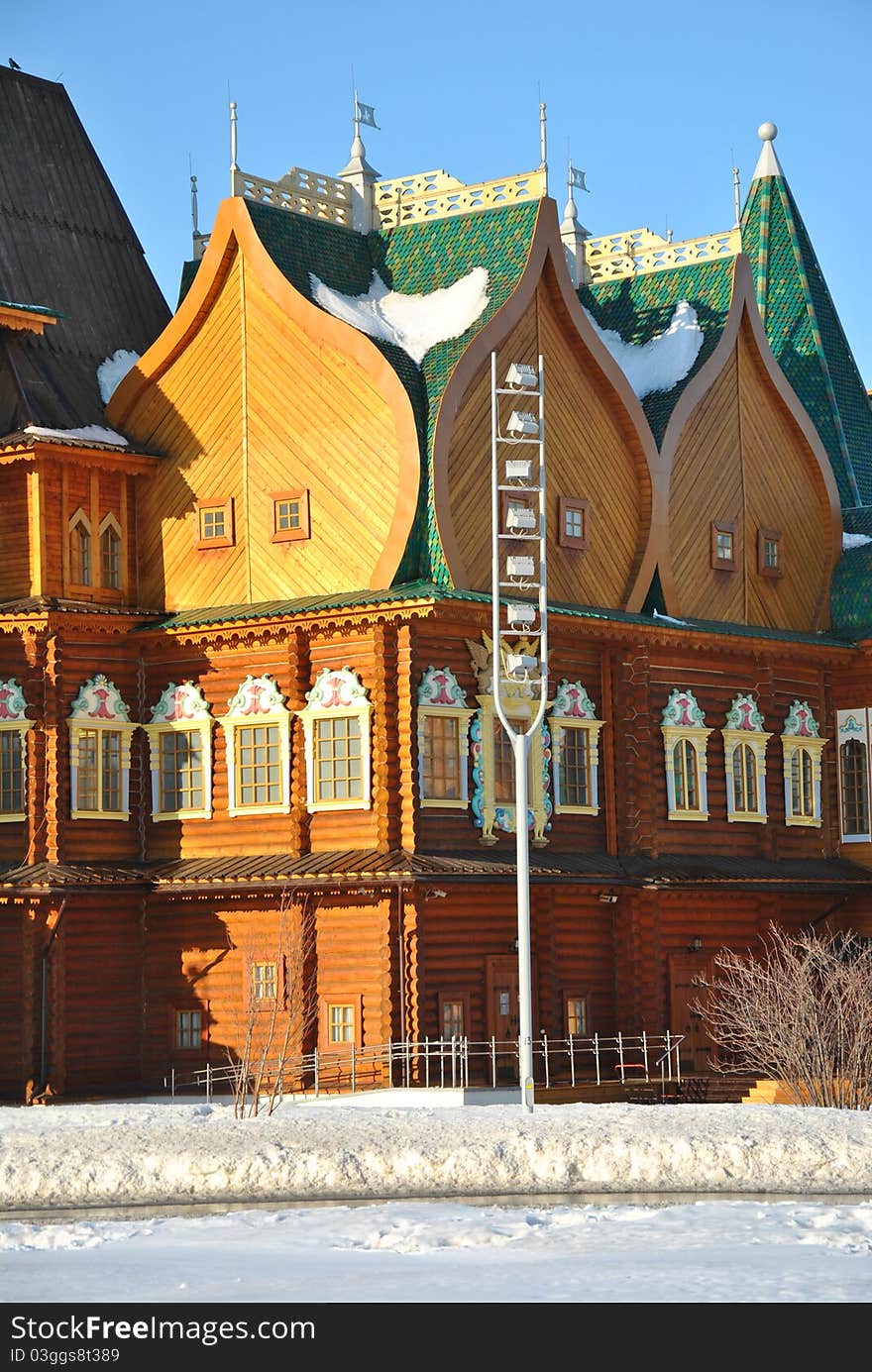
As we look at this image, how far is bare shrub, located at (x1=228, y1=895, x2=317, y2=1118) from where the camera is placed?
35875 millimetres

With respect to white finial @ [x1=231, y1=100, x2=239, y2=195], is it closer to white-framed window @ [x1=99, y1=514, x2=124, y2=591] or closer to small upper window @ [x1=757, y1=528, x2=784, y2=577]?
white-framed window @ [x1=99, y1=514, x2=124, y2=591]

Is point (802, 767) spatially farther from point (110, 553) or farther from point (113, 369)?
point (113, 369)

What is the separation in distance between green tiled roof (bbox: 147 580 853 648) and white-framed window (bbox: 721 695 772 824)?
1.39 m

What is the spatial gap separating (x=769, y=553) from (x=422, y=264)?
8.10 metres

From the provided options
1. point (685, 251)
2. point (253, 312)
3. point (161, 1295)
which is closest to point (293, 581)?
point (253, 312)

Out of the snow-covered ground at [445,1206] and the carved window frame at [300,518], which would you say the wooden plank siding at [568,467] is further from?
the snow-covered ground at [445,1206]

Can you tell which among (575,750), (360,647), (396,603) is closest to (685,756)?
(575,750)

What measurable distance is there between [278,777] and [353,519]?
4112 mm

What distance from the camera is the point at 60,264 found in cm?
4194

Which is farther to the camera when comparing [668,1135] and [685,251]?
[685,251]

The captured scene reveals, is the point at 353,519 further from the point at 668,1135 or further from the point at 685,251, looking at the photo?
the point at 668,1135

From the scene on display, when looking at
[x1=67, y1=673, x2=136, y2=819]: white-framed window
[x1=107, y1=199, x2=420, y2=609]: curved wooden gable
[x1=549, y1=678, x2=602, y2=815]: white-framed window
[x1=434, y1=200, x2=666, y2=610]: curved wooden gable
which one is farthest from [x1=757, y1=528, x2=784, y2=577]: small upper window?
[x1=67, y1=673, x2=136, y2=819]: white-framed window

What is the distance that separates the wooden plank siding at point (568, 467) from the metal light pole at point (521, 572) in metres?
0.36

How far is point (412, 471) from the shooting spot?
1459 inches
